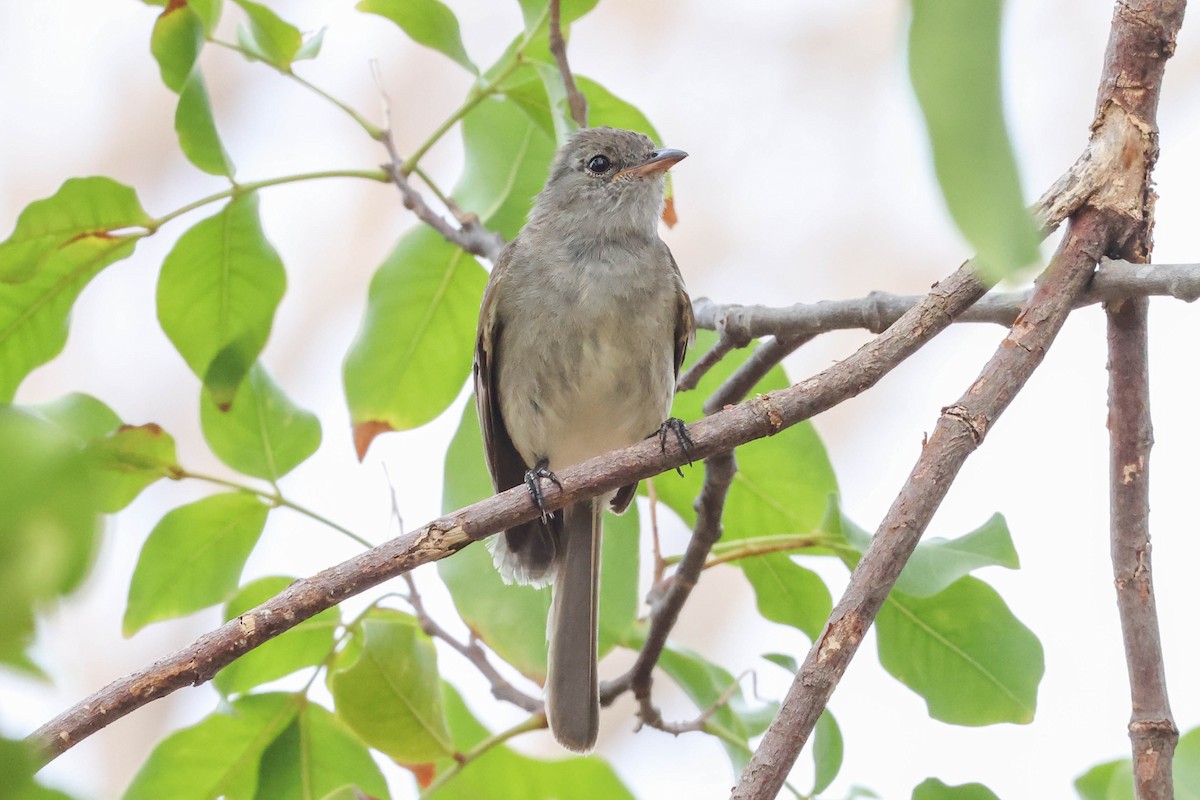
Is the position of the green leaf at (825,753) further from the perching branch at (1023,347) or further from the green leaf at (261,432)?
the green leaf at (261,432)

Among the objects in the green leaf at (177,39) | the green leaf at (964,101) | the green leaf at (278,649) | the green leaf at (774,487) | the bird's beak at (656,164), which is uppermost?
the bird's beak at (656,164)

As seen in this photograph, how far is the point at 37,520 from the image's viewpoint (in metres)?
0.37

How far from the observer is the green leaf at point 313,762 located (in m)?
2.44

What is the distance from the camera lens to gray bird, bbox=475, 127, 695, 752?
3.22m

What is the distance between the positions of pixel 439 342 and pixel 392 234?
4941 millimetres

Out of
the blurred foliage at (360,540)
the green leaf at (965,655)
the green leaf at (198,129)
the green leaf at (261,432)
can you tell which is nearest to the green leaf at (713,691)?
the blurred foliage at (360,540)

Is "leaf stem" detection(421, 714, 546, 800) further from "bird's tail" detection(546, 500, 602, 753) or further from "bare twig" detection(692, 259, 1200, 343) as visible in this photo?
"bare twig" detection(692, 259, 1200, 343)

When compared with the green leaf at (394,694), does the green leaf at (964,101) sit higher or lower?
lower

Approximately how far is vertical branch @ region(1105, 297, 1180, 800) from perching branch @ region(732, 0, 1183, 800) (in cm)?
16

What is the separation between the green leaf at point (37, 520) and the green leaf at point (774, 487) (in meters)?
2.24

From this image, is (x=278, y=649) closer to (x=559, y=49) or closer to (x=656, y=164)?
(x=559, y=49)

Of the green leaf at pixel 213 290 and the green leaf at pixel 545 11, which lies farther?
the green leaf at pixel 545 11

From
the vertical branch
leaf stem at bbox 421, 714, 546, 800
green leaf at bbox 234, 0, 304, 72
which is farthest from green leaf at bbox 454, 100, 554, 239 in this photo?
the vertical branch

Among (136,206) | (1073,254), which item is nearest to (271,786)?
(136,206)
